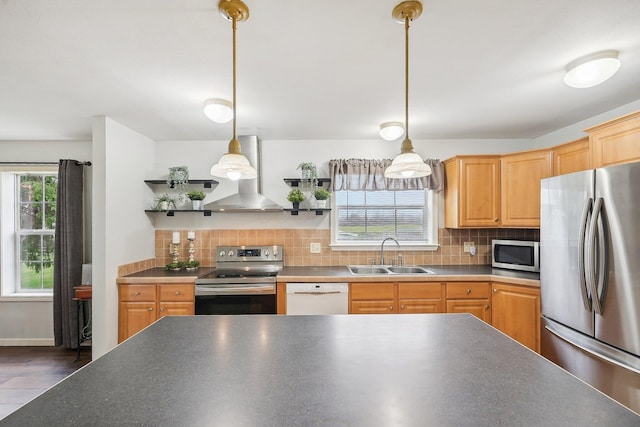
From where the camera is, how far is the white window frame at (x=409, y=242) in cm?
343

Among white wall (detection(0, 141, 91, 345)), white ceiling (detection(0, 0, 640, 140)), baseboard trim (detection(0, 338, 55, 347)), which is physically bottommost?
baseboard trim (detection(0, 338, 55, 347))

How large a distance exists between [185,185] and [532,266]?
3.74 metres

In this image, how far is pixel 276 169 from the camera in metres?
3.49

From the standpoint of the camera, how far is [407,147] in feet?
4.71

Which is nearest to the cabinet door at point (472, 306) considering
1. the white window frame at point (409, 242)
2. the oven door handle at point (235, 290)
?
the white window frame at point (409, 242)

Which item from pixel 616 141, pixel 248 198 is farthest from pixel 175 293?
pixel 616 141

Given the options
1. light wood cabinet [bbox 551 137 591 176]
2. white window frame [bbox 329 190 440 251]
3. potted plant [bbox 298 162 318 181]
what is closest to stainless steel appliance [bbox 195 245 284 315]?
white window frame [bbox 329 190 440 251]

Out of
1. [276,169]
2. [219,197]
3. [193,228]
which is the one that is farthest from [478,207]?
[193,228]

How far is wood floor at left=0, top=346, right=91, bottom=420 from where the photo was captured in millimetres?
2441

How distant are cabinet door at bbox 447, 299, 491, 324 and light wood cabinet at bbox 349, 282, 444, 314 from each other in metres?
0.11

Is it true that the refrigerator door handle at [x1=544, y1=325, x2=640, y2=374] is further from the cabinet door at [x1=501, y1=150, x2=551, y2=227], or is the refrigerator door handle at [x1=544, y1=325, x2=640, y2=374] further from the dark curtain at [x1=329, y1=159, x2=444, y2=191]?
the dark curtain at [x1=329, y1=159, x2=444, y2=191]

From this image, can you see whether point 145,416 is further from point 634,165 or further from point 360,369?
point 634,165

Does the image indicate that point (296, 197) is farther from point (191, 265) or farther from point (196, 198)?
point (191, 265)

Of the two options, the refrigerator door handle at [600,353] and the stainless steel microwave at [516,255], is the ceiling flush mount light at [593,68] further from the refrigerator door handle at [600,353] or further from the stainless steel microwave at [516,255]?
the refrigerator door handle at [600,353]
